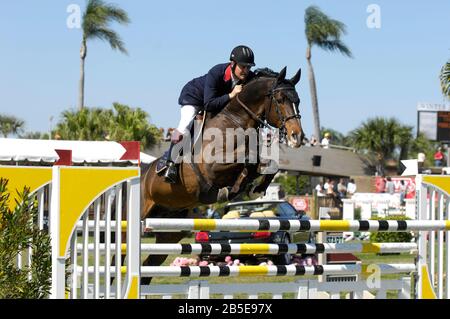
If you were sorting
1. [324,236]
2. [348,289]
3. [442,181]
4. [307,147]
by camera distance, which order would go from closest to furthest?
[442,181] < [348,289] < [324,236] < [307,147]

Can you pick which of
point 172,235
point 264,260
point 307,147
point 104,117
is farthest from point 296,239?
point 307,147

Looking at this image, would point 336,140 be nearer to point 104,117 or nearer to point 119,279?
point 104,117

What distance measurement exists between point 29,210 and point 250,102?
9.45 ft

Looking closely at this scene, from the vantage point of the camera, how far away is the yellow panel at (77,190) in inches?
168

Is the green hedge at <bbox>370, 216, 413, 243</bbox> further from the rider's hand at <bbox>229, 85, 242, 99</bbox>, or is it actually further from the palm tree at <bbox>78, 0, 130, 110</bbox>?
the palm tree at <bbox>78, 0, 130, 110</bbox>

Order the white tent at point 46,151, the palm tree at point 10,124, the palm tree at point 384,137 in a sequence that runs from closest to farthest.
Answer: the white tent at point 46,151, the palm tree at point 384,137, the palm tree at point 10,124

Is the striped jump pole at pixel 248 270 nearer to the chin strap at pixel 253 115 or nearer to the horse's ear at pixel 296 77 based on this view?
the chin strap at pixel 253 115

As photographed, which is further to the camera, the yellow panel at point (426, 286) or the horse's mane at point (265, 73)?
the horse's mane at point (265, 73)

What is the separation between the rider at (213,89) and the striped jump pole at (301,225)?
6.34ft

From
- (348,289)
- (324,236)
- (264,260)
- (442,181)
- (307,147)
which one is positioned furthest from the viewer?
(307,147)

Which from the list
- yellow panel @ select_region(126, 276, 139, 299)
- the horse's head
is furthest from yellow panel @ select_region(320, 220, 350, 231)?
yellow panel @ select_region(126, 276, 139, 299)

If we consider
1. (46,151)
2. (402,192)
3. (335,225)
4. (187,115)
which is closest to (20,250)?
(335,225)

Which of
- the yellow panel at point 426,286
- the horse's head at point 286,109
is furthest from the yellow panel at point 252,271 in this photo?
the horse's head at point 286,109

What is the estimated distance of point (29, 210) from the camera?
15.4 feet
